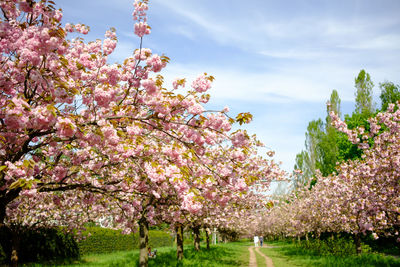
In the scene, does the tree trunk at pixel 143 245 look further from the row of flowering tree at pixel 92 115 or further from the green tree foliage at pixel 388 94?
the green tree foliage at pixel 388 94

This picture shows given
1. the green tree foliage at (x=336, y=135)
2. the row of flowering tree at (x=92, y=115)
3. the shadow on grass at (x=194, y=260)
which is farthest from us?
the green tree foliage at (x=336, y=135)

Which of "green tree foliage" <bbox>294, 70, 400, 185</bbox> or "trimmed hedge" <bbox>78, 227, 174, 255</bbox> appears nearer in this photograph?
"trimmed hedge" <bbox>78, 227, 174, 255</bbox>

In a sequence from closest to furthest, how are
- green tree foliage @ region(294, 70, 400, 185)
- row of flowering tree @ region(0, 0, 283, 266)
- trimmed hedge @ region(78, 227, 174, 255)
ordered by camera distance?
row of flowering tree @ region(0, 0, 283, 266) → trimmed hedge @ region(78, 227, 174, 255) → green tree foliage @ region(294, 70, 400, 185)

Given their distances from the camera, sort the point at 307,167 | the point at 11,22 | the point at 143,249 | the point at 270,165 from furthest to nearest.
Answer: the point at 307,167
the point at 270,165
the point at 143,249
the point at 11,22

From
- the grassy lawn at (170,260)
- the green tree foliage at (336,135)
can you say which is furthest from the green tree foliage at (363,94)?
the grassy lawn at (170,260)

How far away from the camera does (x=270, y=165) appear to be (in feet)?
48.2

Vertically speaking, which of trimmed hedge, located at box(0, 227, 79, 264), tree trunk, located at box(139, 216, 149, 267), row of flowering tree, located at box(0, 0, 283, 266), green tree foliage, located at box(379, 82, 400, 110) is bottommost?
trimmed hedge, located at box(0, 227, 79, 264)

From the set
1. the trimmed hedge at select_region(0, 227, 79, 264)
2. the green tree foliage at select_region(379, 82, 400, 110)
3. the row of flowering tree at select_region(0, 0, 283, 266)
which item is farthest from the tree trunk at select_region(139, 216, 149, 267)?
the green tree foliage at select_region(379, 82, 400, 110)

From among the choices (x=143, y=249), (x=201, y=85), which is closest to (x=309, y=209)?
(x=143, y=249)

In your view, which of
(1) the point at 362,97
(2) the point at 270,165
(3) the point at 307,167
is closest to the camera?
(2) the point at 270,165

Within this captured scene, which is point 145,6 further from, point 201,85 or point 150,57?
point 201,85

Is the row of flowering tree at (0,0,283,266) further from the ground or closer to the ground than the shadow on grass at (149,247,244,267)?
further from the ground

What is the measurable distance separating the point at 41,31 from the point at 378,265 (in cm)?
1480

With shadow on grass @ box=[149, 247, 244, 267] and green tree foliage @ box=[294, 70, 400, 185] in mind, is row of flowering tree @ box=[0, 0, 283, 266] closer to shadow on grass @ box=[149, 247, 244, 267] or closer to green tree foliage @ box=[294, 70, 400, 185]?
shadow on grass @ box=[149, 247, 244, 267]
